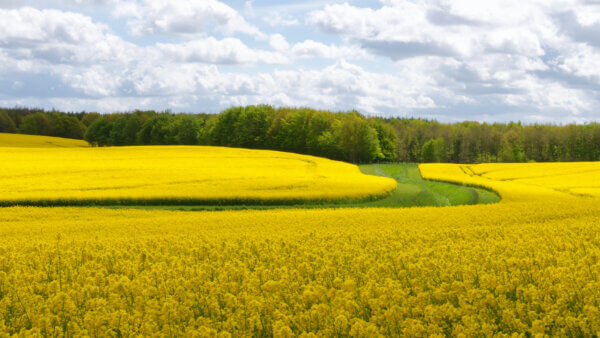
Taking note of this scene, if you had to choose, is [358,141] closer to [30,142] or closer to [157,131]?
[157,131]

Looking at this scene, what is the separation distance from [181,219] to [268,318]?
18.3 m

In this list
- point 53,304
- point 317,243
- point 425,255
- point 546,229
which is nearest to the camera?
point 53,304

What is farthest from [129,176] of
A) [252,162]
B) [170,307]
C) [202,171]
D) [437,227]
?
[170,307]

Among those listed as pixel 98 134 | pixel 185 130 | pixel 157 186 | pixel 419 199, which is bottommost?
pixel 419 199

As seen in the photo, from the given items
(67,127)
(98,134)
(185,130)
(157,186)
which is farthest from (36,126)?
(157,186)

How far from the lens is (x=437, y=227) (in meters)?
20.2

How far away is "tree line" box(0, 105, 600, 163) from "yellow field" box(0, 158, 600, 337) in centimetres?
8769

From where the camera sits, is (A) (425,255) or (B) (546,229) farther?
(B) (546,229)

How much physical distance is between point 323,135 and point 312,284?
312 ft

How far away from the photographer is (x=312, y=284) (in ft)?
32.8

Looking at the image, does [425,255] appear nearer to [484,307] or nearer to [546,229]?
[484,307]

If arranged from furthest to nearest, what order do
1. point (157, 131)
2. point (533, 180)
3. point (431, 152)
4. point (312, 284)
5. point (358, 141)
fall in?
point (431, 152)
point (157, 131)
point (358, 141)
point (533, 180)
point (312, 284)

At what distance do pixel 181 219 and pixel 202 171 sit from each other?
23.0 meters

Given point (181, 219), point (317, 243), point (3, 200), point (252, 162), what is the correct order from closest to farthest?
1. point (317, 243)
2. point (181, 219)
3. point (3, 200)
4. point (252, 162)
